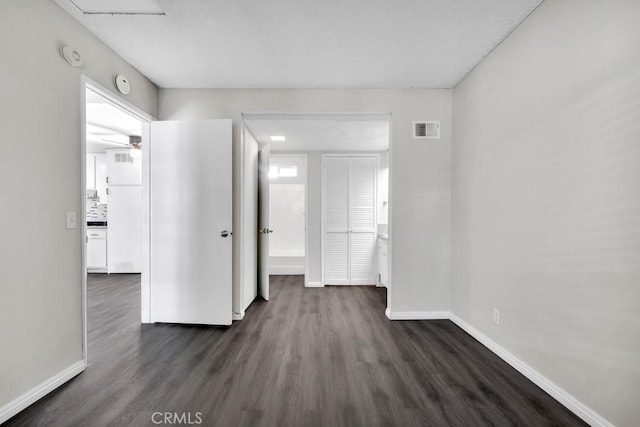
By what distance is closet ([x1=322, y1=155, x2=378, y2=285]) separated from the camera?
466cm

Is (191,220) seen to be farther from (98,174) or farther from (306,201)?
(98,174)

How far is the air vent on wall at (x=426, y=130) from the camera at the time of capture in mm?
3070

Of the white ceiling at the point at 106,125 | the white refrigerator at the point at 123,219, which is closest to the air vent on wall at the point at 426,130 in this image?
the white ceiling at the point at 106,125

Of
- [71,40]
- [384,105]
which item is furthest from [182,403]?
[384,105]

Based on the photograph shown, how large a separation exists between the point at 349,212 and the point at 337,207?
0.72ft

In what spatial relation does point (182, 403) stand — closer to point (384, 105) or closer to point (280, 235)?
point (384, 105)

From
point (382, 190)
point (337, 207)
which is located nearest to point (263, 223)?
point (337, 207)

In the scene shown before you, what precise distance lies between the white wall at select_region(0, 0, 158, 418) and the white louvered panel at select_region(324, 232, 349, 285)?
127 inches

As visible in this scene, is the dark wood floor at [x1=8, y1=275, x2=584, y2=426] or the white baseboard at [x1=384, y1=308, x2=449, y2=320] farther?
the white baseboard at [x1=384, y1=308, x2=449, y2=320]

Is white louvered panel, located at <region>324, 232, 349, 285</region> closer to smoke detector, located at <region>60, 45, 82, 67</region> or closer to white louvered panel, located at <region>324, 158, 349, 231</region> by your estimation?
white louvered panel, located at <region>324, 158, 349, 231</region>

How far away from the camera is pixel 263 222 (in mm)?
3793

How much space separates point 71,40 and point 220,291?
92.2 inches

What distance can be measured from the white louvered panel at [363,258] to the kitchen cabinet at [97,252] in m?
4.67

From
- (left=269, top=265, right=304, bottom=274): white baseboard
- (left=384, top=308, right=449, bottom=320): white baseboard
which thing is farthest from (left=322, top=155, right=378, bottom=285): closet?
(left=384, top=308, right=449, bottom=320): white baseboard
